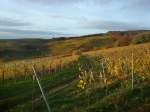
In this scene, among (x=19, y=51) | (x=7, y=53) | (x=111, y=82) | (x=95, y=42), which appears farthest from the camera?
(x=95, y=42)

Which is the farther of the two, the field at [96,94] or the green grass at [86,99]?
the field at [96,94]

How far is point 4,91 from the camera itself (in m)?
31.1

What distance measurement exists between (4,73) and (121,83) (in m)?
21.3

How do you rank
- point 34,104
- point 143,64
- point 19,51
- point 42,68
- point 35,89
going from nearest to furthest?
point 34,104, point 143,64, point 35,89, point 42,68, point 19,51

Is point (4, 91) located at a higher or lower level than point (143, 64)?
lower

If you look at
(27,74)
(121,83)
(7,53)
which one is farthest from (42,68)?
(7,53)

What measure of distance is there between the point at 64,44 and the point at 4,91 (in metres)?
105

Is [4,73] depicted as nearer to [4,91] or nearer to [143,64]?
[4,91]

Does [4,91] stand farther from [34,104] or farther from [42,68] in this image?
[42,68]

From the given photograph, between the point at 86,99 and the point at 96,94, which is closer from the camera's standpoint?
the point at 86,99

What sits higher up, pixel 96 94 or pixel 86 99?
pixel 96 94

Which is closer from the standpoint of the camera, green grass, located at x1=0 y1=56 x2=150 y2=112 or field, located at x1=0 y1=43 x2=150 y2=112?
green grass, located at x1=0 y1=56 x2=150 y2=112

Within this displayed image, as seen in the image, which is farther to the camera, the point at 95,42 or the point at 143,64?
the point at 95,42

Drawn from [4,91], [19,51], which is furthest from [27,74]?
[19,51]
